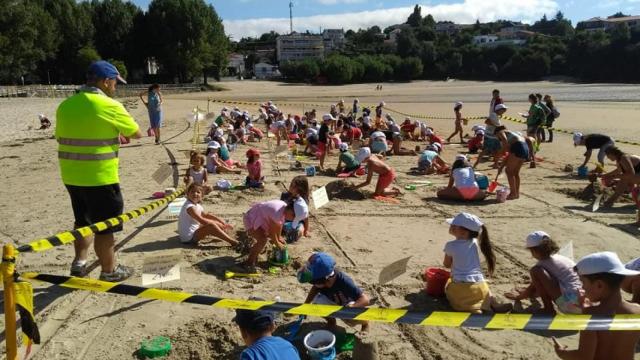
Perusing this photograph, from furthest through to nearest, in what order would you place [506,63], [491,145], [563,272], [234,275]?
[506,63] < [491,145] < [234,275] < [563,272]

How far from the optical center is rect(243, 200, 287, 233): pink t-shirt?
619 cm

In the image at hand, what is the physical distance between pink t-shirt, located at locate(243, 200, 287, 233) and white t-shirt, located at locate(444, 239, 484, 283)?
2.11 metres

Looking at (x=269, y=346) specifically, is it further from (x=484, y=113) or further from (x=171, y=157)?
(x=484, y=113)

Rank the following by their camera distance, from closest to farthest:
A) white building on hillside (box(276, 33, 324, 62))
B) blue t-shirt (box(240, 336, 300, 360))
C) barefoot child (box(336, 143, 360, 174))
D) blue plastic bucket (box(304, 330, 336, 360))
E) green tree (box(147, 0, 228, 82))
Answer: blue t-shirt (box(240, 336, 300, 360))
blue plastic bucket (box(304, 330, 336, 360))
barefoot child (box(336, 143, 360, 174))
green tree (box(147, 0, 228, 82))
white building on hillside (box(276, 33, 324, 62))

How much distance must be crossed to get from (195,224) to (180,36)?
67180mm

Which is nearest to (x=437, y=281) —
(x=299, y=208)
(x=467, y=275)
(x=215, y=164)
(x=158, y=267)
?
(x=467, y=275)

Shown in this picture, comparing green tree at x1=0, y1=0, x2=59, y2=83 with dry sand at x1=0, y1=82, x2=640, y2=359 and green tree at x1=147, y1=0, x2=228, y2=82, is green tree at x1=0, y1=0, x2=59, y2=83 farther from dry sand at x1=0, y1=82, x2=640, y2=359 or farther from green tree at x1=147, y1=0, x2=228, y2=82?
dry sand at x1=0, y1=82, x2=640, y2=359

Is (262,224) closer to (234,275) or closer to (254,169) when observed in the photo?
(234,275)

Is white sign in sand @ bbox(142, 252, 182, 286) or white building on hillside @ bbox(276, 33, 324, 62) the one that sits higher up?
white building on hillside @ bbox(276, 33, 324, 62)

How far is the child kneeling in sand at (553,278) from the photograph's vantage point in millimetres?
4934

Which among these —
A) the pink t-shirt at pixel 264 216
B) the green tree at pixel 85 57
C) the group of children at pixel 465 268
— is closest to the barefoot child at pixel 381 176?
the group of children at pixel 465 268

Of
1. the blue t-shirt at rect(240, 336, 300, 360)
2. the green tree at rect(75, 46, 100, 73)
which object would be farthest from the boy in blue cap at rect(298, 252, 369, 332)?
the green tree at rect(75, 46, 100, 73)

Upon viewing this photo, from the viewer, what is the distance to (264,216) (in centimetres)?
619

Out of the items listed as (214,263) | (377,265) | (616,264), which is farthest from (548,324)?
(214,263)
